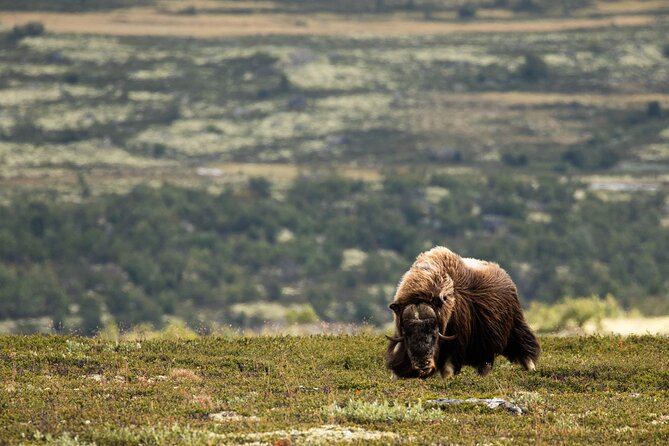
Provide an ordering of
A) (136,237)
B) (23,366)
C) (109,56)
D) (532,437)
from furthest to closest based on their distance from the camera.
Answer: (109,56) → (136,237) → (23,366) → (532,437)

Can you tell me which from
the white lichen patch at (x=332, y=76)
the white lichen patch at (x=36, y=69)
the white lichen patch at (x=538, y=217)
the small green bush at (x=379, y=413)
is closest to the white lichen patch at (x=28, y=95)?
the white lichen patch at (x=36, y=69)

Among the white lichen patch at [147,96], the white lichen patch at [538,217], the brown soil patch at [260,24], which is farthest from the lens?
the brown soil patch at [260,24]

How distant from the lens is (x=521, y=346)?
22.5 m

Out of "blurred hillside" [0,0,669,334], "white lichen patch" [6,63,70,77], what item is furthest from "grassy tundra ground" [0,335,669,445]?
"white lichen patch" [6,63,70,77]

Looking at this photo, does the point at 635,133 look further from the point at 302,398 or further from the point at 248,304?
the point at 302,398

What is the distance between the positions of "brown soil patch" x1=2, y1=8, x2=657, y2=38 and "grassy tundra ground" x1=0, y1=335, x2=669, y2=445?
162m

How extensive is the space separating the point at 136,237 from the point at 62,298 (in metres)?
21.6

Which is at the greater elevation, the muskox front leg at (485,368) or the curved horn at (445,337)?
the curved horn at (445,337)

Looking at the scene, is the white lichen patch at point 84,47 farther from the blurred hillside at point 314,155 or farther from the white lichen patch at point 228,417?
the white lichen patch at point 228,417

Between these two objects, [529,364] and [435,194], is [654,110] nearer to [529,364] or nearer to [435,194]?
[435,194]

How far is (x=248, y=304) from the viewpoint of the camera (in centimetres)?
11725

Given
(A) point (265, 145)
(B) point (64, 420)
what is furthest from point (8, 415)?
(A) point (265, 145)

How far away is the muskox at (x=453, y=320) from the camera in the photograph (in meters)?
20.3

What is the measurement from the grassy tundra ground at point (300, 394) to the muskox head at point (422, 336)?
41 cm
